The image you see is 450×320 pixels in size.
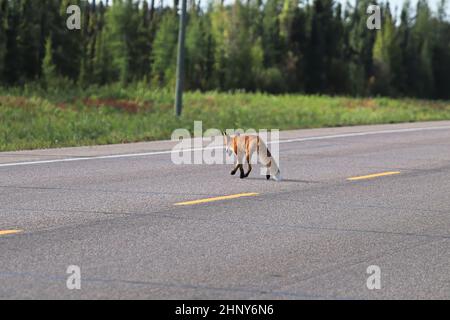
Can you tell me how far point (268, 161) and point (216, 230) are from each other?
179 inches

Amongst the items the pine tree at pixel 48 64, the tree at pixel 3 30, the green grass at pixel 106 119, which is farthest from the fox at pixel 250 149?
the tree at pixel 3 30

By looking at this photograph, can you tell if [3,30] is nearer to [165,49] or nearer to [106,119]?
[165,49]

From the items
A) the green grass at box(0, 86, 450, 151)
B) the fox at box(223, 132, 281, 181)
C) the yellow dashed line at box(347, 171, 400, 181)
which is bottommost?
the green grass at box(0, 86, 450, 151)

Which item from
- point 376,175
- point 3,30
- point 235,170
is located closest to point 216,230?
point 235,170

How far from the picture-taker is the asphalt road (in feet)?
24.5

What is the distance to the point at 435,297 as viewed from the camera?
7.33m

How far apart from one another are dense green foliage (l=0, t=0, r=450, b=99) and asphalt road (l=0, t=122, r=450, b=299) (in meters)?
74.7

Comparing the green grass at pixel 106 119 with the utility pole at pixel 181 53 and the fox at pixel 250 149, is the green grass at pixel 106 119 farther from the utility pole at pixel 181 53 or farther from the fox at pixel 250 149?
the fox at pixel 250 149

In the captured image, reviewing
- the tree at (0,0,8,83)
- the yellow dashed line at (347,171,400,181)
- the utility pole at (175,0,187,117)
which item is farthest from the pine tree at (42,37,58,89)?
the yellow dashed line at (347,171,400,181)

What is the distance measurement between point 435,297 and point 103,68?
318 feet

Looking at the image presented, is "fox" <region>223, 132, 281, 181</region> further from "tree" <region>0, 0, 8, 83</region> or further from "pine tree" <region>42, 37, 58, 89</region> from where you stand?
"tree" <region>0, 0, 8, 83</region>

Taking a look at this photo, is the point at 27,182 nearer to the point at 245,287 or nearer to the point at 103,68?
the point at 245,287

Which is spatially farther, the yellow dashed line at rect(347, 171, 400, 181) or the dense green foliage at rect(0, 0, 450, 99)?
the dense green foliage at rect(0, 0, 450, 99)

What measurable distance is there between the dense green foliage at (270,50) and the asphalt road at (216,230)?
74.7 meters
